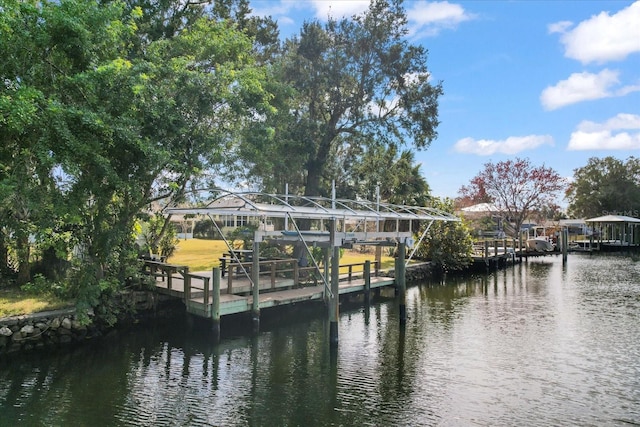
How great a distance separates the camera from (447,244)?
99.1 feet

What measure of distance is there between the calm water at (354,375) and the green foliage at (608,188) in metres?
50.0

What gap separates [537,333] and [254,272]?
9696 mm

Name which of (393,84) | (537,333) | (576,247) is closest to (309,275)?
(537,333)

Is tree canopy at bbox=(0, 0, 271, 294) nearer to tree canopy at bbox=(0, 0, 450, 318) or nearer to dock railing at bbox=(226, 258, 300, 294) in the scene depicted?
tree canopy at bbox=(0, 0, 450, 318)

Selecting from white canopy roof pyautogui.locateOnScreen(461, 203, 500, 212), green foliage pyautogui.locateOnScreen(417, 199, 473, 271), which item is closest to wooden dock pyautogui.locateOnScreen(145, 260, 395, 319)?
green foliage pyautogui.locateOnScreen(417, 199, 473, 271)

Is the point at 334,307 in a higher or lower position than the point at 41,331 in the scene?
higher

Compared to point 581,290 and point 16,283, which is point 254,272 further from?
point 581,290

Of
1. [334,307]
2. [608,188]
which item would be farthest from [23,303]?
[608,188]

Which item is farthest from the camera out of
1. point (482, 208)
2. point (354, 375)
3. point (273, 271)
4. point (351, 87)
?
point (482, 208)

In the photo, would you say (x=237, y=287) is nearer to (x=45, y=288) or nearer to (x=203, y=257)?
(x=45, y=288)

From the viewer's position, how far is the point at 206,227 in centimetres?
4119

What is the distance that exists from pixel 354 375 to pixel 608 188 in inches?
2398

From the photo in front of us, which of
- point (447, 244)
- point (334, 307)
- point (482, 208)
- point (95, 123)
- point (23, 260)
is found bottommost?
point (334, 307)

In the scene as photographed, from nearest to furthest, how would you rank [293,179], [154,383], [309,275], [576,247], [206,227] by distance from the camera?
[154,383], [309,275], [293,179], [206,227], [576,247]
